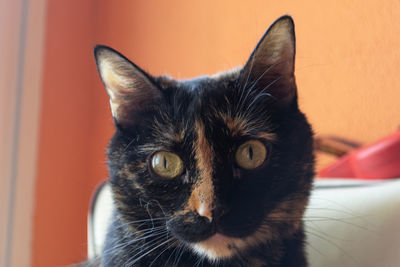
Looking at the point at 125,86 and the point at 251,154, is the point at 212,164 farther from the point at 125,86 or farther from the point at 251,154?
the point at 125,86

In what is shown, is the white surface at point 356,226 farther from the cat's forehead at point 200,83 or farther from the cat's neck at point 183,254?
the cat's forehead at point 200,83

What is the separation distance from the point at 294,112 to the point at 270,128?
64 millimetres

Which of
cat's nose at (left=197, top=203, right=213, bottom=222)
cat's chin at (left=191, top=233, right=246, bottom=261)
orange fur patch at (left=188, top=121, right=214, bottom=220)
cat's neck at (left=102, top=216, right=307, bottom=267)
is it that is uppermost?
orange fur patch at (left=188, top=121, right=214, bottom=220)

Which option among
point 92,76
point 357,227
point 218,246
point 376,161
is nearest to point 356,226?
point 357,227

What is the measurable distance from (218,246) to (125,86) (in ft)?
0.97

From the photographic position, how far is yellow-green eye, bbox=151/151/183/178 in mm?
562

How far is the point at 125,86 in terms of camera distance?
637mm

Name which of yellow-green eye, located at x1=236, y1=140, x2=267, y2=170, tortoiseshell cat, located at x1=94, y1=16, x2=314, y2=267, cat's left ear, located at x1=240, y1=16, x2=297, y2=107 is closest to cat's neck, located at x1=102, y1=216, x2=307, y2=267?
tortoiseshell cat, located at x1=94, y1=16, x2=314, y2=267

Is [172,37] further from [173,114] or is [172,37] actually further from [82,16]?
[173,114]

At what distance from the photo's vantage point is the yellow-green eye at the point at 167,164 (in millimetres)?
562

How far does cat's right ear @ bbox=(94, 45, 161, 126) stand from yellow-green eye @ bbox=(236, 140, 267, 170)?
0.57 feet

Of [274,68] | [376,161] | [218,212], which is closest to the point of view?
[218,212]

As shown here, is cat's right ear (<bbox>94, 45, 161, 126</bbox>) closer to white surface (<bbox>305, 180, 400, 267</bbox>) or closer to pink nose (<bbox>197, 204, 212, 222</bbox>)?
pink nose (<bbox>197, 204, 212, 222</bbox>)

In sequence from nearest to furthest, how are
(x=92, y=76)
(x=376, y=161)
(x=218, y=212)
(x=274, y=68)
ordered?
(x=218, y=212)
(x=274, y=68)
(x=376, y=161)
(x=92, y=76)
